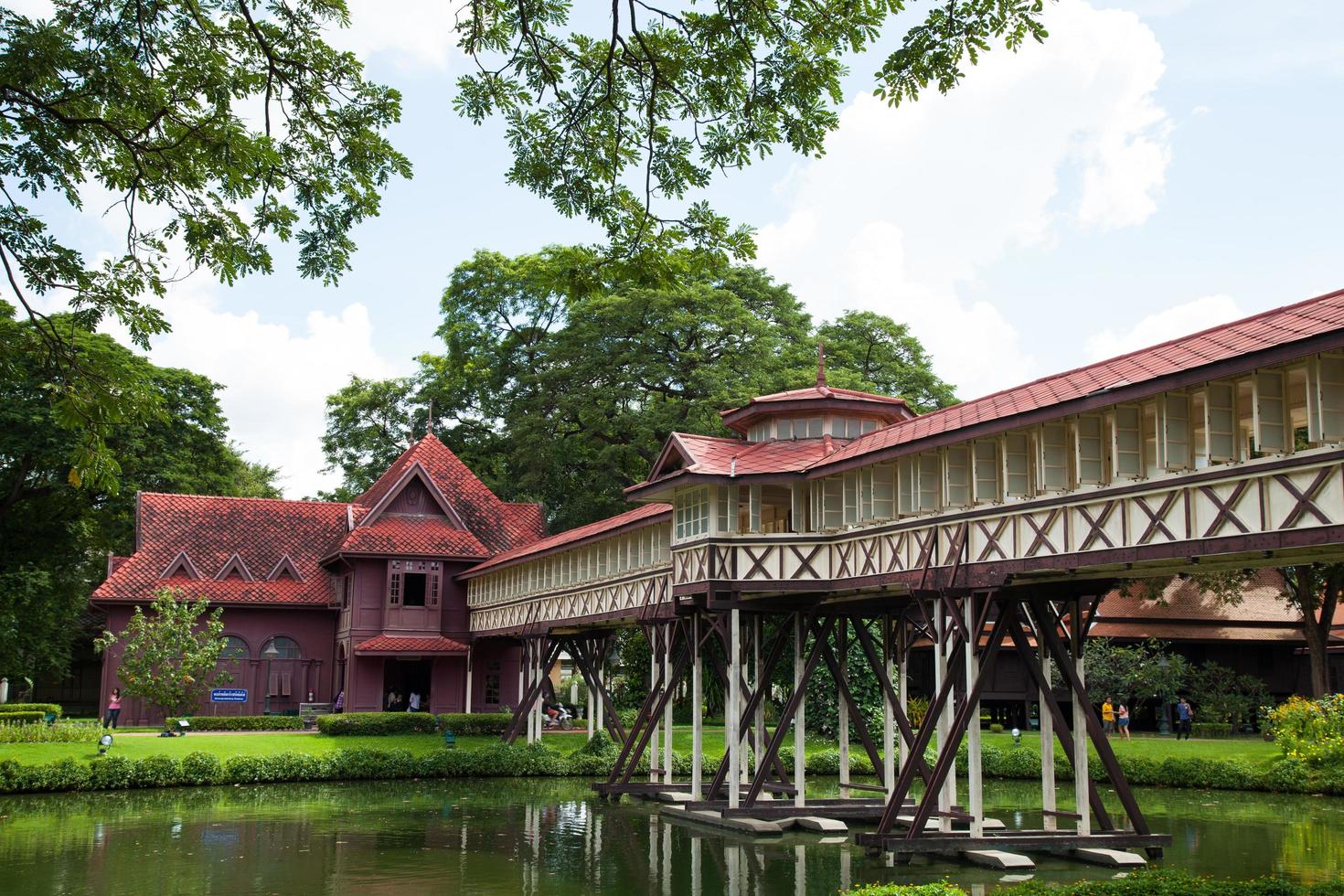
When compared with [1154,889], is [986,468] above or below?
above

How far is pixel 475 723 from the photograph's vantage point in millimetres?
38969

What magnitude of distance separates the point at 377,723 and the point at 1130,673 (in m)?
22.2

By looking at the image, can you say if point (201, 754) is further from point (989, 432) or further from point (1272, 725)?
point (1272, 725)

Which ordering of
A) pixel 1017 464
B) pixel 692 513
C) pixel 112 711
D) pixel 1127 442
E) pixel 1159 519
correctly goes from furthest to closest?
pixel 112 711 → pixel 692 513 → pixel 1017 464 → pixel 1127 442 → pixel 1159 519

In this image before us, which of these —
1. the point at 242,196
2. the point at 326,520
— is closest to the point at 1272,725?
the point at 242,196

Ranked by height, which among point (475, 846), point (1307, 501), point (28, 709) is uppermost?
point (1307, 501)

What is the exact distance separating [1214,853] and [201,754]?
22.8 metres

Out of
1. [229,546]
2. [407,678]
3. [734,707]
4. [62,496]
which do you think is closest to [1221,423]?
[734,707]

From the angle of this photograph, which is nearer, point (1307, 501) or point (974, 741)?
point (1307, 501)

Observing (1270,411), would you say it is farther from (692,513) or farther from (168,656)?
(168,656)

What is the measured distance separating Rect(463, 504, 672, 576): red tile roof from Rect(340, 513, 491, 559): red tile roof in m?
1.67

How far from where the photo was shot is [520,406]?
4753cm

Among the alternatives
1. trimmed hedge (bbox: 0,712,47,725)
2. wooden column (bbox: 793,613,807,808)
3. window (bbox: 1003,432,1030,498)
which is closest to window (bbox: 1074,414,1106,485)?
window (bbox: 1003,432,1030,498)

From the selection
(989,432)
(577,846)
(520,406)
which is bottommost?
(577,846)
